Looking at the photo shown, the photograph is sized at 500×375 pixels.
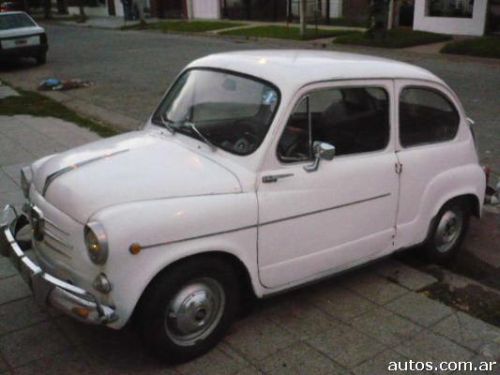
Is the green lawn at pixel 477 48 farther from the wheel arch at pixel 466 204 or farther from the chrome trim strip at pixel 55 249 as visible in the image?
the chrome trim strip at pixel 55 249

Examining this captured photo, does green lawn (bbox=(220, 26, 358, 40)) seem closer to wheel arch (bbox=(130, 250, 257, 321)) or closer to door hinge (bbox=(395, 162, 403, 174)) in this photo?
door hinge (bbox=(395, 162, 403, 174))

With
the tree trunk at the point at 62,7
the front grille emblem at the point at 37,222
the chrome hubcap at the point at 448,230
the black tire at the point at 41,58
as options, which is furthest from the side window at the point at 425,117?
the tree trunk at the point at 62,7

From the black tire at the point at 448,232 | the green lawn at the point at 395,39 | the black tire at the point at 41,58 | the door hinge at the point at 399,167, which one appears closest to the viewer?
the door hinge at the point at 399,167

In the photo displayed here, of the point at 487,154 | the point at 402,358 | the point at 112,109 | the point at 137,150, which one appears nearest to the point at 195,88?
the point at 137,150

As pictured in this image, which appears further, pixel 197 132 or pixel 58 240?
pixel 197 132

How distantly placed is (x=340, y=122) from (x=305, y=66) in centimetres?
45

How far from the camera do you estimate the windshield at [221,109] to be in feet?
11.8

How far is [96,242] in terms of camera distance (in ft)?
9.70

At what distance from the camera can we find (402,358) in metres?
3.41

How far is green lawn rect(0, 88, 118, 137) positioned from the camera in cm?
918

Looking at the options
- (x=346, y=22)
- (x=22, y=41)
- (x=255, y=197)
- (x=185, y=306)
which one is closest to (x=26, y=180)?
(x=185, y=306)

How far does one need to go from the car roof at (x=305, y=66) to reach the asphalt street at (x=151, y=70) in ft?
10.6

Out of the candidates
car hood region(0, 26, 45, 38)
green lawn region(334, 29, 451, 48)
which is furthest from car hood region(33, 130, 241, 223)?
green lawn region(334, 29, 451, 48)

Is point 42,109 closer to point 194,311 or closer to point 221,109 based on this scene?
point 221,109
